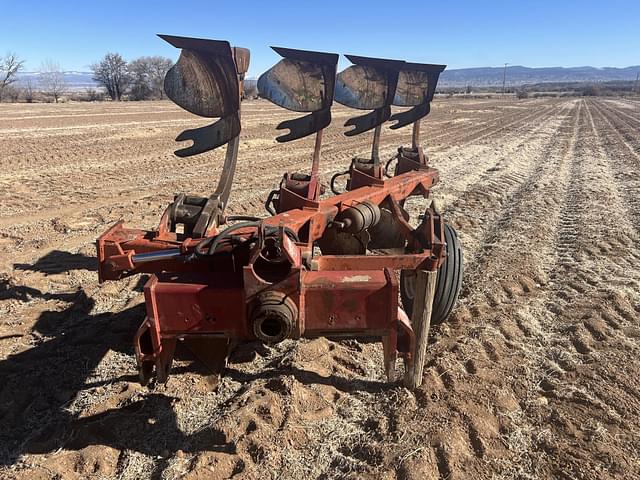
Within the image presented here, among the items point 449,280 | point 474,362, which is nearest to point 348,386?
point 474,362

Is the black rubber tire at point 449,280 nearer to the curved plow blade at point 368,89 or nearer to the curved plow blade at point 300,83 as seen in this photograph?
the curved plow blade at point 300,83

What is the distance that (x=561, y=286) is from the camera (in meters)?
4.89

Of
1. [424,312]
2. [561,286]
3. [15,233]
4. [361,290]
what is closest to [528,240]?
[561,286]

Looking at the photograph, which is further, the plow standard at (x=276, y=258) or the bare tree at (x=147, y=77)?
the bare tree at (x=147, y=77)

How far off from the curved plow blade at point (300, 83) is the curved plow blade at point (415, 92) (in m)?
2.31

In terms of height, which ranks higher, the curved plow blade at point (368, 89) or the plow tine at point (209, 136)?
the curved plow blade at point (368, 89)

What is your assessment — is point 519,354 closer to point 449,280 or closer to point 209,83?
point 449,280

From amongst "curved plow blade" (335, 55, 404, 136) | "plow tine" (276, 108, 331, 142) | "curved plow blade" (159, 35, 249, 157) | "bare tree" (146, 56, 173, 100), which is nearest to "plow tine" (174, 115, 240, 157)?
"curved plow blade" (159, 35, 249, 157)

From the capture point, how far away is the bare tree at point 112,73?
179 feet

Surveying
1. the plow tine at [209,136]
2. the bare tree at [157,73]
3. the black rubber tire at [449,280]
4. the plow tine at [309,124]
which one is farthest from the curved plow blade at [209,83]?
the bare tree at [157,73]

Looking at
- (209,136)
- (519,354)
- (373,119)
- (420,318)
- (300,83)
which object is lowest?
(519,354)

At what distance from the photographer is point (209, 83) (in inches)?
137

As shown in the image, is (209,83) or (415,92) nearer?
(209,83)

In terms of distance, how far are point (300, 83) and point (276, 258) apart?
2.30 m
